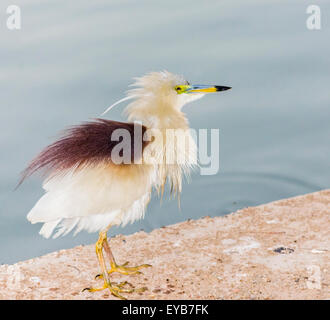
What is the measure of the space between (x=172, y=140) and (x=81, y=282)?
1.48 metres

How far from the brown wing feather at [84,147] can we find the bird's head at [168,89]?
363 mm

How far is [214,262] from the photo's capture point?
5.45 m

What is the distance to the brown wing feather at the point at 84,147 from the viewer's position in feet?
15.1

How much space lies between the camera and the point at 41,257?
5773mm

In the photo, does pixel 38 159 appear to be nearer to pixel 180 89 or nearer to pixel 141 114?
pixel 141 114

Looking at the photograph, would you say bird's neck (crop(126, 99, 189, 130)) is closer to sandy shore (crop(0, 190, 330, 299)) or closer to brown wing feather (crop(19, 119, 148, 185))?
brown wing feather (crop(19, 119, 148, 185))

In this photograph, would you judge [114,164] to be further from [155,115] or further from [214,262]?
[214,262]

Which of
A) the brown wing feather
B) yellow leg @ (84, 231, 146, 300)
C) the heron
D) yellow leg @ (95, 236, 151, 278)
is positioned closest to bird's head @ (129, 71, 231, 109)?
the heron

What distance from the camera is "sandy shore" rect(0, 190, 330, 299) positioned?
499 cm

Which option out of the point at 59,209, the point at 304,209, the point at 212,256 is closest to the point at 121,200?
the point at 59,209

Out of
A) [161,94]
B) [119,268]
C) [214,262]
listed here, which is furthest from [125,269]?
[161,94]

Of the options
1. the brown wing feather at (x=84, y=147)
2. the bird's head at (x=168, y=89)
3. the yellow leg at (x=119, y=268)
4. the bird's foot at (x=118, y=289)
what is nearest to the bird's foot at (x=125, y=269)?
the yellow leg at (x=119, y=268)

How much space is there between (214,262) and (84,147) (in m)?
1.68

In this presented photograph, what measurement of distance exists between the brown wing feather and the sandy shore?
1.07 meters
